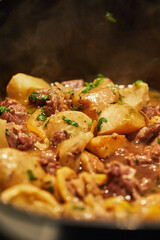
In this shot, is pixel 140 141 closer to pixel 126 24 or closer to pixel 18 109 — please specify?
pixel 18 109

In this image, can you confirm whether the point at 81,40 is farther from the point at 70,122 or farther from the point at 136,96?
the point at 70,122

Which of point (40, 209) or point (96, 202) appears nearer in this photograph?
point (40, 209)

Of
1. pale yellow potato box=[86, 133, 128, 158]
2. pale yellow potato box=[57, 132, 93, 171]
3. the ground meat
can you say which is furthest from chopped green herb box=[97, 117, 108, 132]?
the ground meat

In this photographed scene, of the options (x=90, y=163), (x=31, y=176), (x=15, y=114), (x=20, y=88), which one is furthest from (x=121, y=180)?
(x=20, y=88)

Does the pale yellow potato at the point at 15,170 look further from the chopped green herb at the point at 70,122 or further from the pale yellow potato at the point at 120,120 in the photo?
the pale yellow potato at the point at 120,120

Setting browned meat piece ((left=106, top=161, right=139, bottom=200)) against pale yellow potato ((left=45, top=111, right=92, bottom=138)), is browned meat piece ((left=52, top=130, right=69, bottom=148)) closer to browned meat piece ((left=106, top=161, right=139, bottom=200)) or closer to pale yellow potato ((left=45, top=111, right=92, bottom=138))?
pale yellow potato ((left=45, top=111, right=92, bottom=138))

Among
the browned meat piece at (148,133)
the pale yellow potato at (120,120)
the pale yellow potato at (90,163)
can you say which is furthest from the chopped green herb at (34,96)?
the browned meat piece at (148,133)

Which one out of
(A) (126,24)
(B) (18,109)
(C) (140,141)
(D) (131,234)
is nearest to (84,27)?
(A) (126,24)
